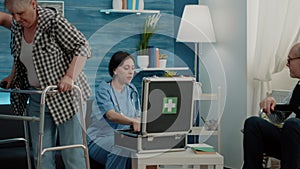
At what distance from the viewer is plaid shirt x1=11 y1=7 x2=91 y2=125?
3.12 meters

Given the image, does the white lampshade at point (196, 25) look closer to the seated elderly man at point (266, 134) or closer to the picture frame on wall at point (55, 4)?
the picture frame on wall at point (55, 4)

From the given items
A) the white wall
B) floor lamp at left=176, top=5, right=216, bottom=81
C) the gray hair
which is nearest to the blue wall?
floor lamp at left=176, top=5, right=216, bottom=81

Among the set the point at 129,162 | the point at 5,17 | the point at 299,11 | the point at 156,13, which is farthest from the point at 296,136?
the point at 156,13

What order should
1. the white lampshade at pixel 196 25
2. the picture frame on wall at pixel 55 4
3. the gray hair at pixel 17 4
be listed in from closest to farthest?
the gray hair at pixel 17 4
the picture frame on wall at pixel 55 4
the white lampshade at pixel 196 25

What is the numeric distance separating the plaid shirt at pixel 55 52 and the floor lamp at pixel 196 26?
2.37m

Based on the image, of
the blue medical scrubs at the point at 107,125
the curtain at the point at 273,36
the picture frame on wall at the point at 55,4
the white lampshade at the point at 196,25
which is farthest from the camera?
the white lampshade at the point at 196,25

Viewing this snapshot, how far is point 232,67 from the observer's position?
5375 millimetres

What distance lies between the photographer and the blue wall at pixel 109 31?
5.16 meters

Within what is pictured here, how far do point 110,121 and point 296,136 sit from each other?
125 centimetres

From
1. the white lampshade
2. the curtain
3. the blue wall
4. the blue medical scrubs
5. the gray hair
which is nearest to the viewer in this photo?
the gray hair

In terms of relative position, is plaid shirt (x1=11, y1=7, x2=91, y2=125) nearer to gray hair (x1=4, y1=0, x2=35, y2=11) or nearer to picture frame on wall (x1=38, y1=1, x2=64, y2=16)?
gray hair (x1=4, y1=0, x2=35, y2=11)

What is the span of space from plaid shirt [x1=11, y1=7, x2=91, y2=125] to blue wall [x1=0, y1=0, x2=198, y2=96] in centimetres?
187

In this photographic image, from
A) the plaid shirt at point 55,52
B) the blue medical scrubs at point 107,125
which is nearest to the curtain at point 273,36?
the blue medical scrubs at point 107,125

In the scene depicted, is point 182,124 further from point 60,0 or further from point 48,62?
point 60,0
